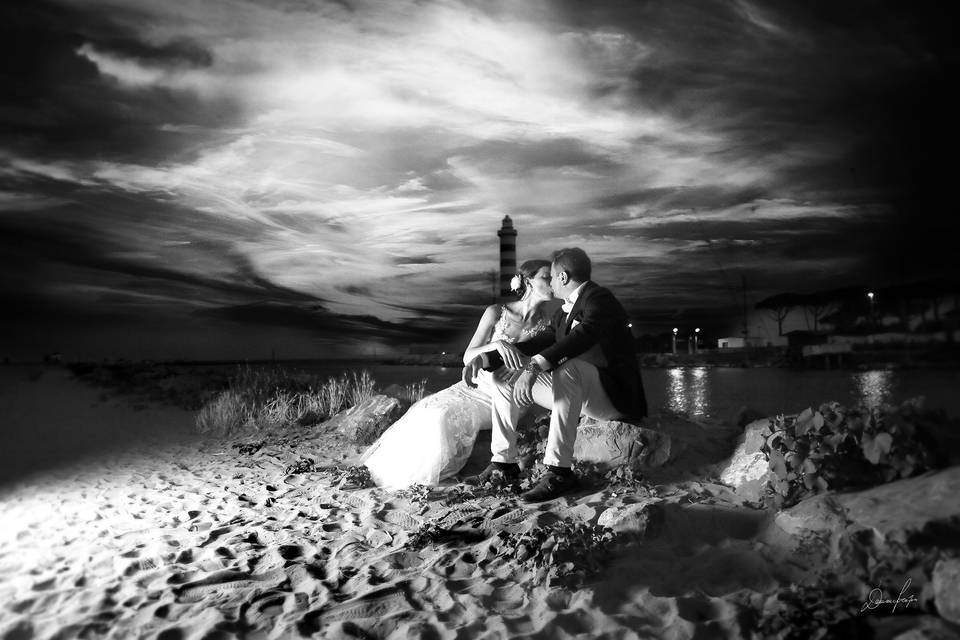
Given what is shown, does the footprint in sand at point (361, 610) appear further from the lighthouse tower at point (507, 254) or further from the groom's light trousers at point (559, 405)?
the lighthouse tower at point (507, 254)

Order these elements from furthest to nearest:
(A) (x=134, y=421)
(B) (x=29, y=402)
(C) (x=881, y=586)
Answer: (B) (x=29, y=402) → (A) (x=134, y=421) → (C) (x=881, y=586)

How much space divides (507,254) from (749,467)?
17.2 meters

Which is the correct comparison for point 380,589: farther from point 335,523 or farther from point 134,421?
point 134,421

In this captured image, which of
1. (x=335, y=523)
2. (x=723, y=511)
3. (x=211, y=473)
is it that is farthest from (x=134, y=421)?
(x=723, y=511)

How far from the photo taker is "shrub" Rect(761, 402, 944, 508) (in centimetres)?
408

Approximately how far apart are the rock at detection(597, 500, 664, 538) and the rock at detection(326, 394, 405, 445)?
17.6ft

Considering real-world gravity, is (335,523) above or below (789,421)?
below

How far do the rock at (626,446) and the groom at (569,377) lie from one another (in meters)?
0.27

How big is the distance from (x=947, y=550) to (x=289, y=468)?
22.1ft

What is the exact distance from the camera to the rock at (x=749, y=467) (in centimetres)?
514

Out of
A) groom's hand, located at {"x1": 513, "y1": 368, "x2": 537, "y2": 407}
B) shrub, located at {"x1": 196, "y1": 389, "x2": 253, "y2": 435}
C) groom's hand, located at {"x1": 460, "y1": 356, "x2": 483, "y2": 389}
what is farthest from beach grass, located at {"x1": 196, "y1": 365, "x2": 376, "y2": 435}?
groom's hand, located at {"x1": 513, "y1": 368, "x2": 537, "y2": 407}

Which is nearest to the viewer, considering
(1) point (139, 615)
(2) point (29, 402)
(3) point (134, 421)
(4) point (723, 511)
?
(1) point (139, 615)

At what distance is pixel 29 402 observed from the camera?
1753 cm

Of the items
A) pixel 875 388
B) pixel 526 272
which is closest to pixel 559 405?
pixel 526 272
